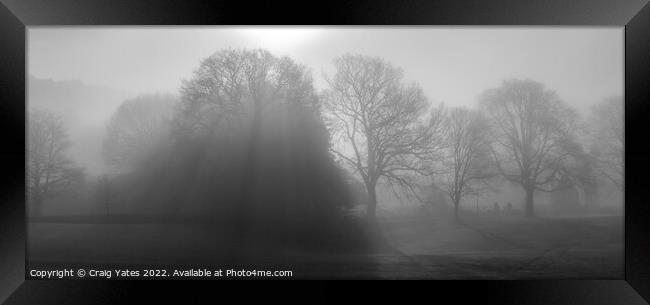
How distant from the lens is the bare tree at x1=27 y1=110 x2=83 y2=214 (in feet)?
15.4

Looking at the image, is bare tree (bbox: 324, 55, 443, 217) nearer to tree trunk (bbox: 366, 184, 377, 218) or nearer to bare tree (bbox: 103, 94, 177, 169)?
tree trunk (bbox: 366, 184, 377, 218)

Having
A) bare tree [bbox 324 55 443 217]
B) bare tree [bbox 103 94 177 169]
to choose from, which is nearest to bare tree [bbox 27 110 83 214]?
bare tree [bbox 103 94 177 169]

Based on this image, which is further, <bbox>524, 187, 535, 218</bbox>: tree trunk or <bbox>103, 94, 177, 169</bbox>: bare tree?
<bbox>524, 187, 535, 218</bbox>: tree trunk

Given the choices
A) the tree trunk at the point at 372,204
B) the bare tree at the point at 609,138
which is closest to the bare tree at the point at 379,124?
the tree trunk at the point at 372,204

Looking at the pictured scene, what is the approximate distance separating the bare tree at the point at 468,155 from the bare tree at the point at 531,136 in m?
0.16

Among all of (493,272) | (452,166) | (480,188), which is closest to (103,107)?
(452,166)

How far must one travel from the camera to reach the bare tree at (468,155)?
4.79 metres

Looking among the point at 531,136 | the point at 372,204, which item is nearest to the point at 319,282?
the point at 372,204

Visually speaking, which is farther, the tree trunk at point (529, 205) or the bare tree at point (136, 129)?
the tree trunk at point (529, 205)

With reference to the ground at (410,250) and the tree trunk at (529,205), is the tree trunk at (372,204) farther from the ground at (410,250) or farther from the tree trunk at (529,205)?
the tree trunk at (529,205)

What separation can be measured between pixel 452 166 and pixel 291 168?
2.09 metres

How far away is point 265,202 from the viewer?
4781 millimetres

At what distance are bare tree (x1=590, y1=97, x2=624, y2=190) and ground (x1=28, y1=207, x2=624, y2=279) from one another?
0.60m

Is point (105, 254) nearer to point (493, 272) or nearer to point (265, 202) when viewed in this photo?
Answer: point (265, 202)
